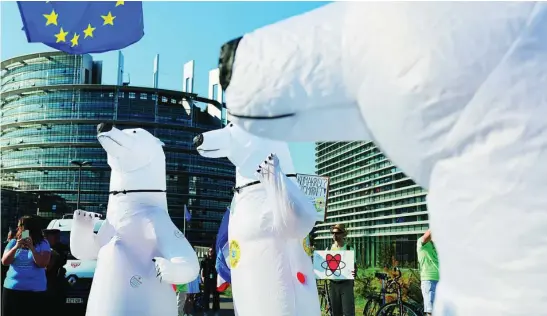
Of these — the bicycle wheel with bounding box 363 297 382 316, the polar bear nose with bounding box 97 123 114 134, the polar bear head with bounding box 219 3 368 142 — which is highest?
the polar bear nose with bounding box 97 123 114 134

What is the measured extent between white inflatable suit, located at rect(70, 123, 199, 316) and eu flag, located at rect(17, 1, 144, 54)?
1.40 metres

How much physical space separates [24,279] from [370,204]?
17.2m

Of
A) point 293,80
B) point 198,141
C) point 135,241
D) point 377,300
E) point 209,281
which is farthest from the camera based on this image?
point 209,281

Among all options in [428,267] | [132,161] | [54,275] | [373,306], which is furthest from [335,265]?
[132,161]

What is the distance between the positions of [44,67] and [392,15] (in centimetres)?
5751

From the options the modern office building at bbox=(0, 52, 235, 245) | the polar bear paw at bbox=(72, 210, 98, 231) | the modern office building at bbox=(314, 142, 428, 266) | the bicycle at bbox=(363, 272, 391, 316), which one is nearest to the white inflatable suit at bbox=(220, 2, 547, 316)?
the polar bear paw at bbox=(72, 210, 98, 231)

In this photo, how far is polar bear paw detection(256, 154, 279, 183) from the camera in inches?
114

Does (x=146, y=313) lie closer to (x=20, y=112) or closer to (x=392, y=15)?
(x=392, y=15)

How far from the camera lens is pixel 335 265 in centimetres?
662

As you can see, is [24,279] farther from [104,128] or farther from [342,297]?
[342,297]

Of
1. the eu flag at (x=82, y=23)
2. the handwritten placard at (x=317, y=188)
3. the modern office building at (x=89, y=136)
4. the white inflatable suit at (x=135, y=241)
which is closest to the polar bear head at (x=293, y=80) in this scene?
the eu flag at (x=82, y=23)

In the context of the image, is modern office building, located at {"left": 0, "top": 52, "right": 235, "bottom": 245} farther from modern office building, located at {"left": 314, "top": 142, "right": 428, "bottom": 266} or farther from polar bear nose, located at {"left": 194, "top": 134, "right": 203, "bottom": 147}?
polar bear nose, located at {"left": 194, "top": 134, "right": 203, "bottom": 147}

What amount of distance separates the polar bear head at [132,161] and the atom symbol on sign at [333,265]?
9.12ft

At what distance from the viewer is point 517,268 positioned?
993 millimetres
